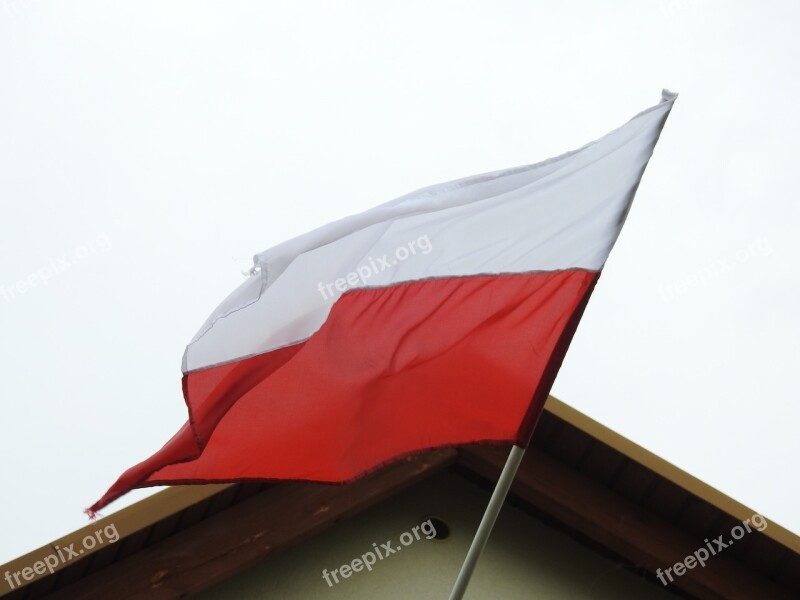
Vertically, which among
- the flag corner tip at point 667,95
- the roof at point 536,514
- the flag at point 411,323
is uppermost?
the flag corner tip at point 667,95

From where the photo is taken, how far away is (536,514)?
509cm

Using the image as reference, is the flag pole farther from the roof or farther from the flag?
the roof

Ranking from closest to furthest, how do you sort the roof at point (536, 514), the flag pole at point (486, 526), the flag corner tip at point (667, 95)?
1. the flag pole at point (486, 526)
2. the flag corner tip at point (667, 95)
3. the roof at point (536, 514)

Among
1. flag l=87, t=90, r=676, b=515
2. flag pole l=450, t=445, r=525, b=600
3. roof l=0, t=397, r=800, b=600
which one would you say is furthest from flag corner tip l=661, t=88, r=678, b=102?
roof l=0, t=397, r=800, b=600

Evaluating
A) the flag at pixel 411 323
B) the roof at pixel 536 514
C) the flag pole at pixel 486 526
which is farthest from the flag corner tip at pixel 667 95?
the roof at pixel 536 514

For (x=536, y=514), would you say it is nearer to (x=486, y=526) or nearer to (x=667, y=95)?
(x=486, y=526)

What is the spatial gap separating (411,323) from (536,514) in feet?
6.90

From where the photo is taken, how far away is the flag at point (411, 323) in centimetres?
326

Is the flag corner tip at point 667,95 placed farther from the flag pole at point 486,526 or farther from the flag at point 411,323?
the flag pole at point 486,526

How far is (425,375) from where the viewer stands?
3.43m

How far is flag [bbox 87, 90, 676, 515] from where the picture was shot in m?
3.26

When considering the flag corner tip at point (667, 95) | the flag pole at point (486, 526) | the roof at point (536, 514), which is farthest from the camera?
the roof at point (536, 514)

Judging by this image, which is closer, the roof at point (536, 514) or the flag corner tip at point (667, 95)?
the flag corner tip at point (667, 95)

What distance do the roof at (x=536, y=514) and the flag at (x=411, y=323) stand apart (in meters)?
1.10
